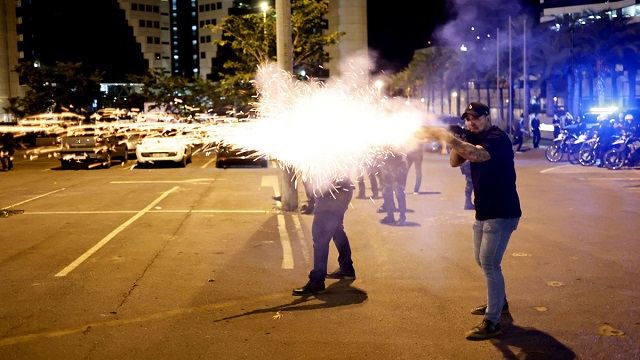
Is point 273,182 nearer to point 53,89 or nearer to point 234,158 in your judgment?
point 234,158

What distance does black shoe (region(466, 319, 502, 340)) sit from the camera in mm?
6137

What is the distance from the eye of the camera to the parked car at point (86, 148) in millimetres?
26500

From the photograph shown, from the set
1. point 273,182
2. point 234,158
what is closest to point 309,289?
point 273,182

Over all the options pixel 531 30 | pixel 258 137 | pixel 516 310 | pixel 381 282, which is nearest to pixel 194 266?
pixel 381 282

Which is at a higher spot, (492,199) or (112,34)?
(112,34)

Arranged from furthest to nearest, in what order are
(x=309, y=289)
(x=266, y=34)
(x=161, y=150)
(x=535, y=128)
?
(x=535, y=128), (x=266, y=34), (x=161, y=150), (x=309, y=289)

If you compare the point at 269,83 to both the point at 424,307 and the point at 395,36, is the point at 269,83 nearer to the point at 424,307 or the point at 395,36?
the point at 424,307

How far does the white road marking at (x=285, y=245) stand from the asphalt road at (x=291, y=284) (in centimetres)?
3

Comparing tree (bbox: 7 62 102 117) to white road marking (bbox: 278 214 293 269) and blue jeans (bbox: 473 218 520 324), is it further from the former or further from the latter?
blue jeans (bbox: 473 218 520 324)

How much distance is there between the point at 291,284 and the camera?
825 cm

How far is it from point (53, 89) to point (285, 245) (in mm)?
62096

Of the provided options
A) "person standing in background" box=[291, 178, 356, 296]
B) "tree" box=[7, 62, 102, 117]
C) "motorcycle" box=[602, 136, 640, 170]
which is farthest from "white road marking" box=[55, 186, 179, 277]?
"tree" box=[7, 62, 102, 117]

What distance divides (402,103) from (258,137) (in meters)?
2.41

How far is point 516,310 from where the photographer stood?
Answer: 702 centimetres
